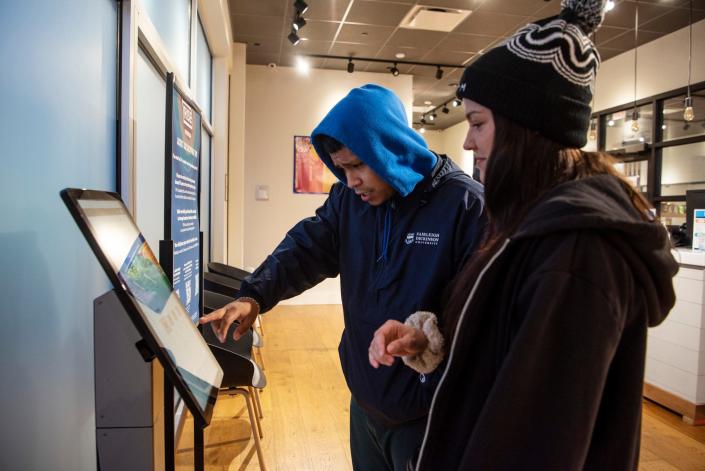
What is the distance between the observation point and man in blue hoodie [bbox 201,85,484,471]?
1.16 m

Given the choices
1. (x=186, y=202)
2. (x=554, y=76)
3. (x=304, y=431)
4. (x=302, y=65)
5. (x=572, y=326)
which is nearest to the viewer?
(x=572, y=326)

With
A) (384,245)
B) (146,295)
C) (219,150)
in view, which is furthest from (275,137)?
→ (146,295)

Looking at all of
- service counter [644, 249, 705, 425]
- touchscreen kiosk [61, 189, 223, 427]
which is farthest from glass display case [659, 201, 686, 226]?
touchscreen kiosk [61, 189, 223, 427]

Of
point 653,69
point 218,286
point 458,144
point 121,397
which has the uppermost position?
point 653,69

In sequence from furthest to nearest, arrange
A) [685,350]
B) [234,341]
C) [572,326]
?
1. [685,350]
2. [234,341]
3. [572,326]

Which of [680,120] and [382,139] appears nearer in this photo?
[382,139]

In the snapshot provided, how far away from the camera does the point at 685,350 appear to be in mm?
3041

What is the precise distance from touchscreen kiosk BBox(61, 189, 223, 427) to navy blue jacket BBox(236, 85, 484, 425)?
41 centimetres

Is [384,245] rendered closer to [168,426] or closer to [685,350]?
[168,426]

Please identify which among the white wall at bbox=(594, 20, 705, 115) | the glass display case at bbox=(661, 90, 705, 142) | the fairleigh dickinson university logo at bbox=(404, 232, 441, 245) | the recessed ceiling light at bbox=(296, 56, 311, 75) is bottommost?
the fairleigh dickinson university logo at bbox=(404, 232, 441, 245)

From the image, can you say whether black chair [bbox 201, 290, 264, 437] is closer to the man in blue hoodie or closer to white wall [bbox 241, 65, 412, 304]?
the man in blue hoodie

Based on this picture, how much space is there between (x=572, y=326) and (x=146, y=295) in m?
0.64

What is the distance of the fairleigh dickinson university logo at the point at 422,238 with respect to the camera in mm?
1177

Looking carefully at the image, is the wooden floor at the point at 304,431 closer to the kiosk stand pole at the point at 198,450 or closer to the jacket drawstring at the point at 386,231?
the kiosk stand pole at the point at 198,450
